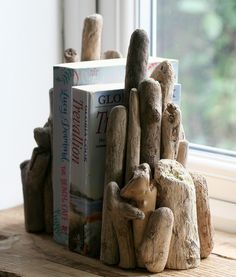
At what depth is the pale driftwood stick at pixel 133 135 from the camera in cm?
85

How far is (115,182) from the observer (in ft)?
2.80

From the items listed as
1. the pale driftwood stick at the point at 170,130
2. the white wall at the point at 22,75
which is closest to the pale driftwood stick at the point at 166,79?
the pale driftwood stick at the point at 170,130

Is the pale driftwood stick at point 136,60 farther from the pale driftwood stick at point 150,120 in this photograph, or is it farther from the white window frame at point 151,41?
the white window frame at point 151,41

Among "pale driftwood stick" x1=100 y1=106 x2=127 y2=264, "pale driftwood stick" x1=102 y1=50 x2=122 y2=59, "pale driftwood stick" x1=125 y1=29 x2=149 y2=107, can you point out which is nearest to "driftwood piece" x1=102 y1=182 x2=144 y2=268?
"pale driftwood stick" x1=100 y1=106 x2=127 y2=264

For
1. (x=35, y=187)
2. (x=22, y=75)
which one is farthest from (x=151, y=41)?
(x=35, y=187)

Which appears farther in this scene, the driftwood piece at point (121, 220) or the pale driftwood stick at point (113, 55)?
the pale driftwood stick at point (113, 55)

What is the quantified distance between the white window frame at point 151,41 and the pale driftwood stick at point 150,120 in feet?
0.70

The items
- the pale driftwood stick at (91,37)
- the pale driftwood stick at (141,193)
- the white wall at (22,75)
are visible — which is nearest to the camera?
the pale driftwood stick at (141,193)

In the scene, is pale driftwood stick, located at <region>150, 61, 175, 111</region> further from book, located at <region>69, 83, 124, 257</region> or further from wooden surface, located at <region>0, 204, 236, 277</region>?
wooden surface, located at <region>0, 204, 236, 277</region>

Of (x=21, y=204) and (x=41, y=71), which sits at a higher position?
(x=41, y=71)

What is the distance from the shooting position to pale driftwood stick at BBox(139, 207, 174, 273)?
0.82 m

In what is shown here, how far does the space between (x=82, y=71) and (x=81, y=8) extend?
0.96 ft

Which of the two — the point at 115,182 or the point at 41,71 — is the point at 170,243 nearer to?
the point at 115,182

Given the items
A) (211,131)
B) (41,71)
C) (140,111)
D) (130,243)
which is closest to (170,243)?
(130,243)
